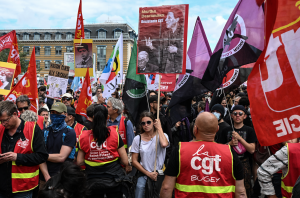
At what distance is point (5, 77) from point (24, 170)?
4121 millimetres

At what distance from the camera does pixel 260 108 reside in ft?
8.73

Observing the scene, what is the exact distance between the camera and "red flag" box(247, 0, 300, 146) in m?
2.44

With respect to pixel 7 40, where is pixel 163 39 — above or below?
below

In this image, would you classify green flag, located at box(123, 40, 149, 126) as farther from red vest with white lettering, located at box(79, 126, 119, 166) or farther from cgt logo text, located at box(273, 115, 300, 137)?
cgt logo text, located at box(273, 115, 300, 137)

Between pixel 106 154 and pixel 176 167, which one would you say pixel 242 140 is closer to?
pixel 176 167

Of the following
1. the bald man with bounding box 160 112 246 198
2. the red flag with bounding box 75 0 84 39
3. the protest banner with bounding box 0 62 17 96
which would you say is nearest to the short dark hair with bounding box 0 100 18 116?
the bald man with bounding box 160 112 246 198

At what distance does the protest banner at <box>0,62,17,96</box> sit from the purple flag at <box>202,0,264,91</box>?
→ 4.80m

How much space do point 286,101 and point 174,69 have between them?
188 centimetres

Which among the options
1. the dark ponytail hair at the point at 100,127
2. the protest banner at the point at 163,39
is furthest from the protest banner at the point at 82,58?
the dark ponytail hair at the point at 100,127

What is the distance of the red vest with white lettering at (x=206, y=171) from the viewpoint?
2533mm

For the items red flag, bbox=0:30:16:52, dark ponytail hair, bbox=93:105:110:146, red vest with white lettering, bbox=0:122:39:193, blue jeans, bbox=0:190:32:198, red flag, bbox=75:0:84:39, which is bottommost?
blue jeans, bbox=0:190:32:198

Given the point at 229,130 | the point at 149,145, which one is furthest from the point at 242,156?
the point at 149,145

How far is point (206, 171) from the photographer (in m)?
2.54

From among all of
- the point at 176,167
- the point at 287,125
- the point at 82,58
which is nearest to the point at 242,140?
the point at 287,125
